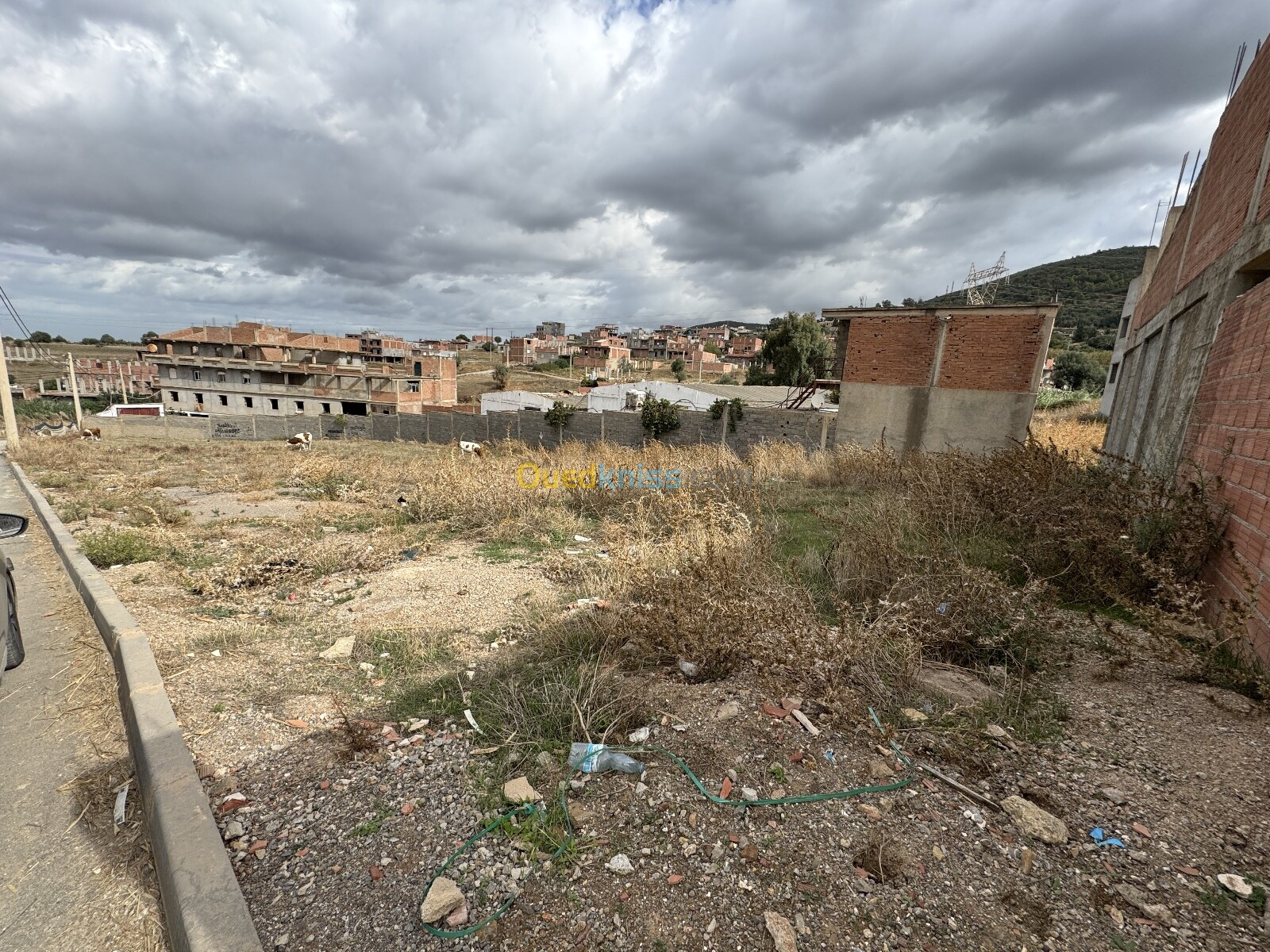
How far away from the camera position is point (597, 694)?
2.68 m

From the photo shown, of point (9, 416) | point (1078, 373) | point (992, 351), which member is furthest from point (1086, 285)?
point (9, 416)

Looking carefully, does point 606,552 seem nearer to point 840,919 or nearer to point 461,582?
point 461,582

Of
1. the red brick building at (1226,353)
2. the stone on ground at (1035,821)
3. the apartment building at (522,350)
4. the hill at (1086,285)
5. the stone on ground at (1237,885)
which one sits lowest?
the stone on ground at (1035,821)

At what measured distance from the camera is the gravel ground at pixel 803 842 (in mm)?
1583

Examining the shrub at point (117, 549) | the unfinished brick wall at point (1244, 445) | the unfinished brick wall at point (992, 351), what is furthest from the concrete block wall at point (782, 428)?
the shrub at point (117, 549)

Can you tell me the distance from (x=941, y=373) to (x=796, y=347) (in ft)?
68.6

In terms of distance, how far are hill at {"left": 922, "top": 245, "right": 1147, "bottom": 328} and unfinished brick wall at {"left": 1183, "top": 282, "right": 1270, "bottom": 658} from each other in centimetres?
4951

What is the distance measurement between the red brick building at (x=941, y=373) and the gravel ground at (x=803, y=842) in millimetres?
12948

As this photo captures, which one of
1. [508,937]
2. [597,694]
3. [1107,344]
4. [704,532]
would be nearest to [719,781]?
[597,694]

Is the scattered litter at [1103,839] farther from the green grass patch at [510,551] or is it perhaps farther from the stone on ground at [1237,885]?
the green grass patch at [510,551]

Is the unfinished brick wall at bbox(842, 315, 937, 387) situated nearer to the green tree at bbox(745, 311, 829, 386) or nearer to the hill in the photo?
the green tree at bbox(745, 311, 829, 386)

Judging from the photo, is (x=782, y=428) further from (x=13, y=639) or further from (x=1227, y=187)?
(x=13, y=639)

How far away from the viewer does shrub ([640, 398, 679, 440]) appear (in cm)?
1834

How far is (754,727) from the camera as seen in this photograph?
8.21 ft
